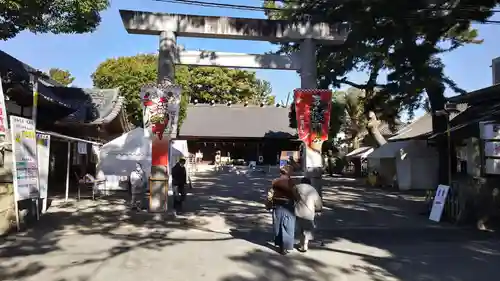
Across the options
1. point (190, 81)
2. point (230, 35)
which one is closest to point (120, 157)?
point (230, 35)

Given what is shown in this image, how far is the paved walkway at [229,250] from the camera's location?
22.2ft

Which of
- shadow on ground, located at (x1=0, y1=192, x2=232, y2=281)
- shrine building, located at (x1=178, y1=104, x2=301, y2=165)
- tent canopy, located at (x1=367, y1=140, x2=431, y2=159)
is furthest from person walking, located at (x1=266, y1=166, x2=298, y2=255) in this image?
shrine building, located at (x1=178, y1=104, x2=301, y2=165)

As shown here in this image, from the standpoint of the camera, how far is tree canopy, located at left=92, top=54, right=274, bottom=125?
110 ft

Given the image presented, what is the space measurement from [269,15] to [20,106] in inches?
457

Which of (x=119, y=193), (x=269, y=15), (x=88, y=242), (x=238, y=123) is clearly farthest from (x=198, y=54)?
(x=238, y=123)

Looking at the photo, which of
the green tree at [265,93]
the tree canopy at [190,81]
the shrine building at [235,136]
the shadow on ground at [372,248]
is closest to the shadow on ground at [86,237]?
the shadow on ground at [372,248]

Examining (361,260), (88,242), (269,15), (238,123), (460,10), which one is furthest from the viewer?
(238,123)

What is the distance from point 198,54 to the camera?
13.5 m

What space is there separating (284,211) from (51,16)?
7.16 m

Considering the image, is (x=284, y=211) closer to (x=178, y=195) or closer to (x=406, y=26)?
(x=406, y=26)

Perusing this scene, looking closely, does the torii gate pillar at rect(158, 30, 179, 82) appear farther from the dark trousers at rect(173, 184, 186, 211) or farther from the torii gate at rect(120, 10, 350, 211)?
the dark trousers at rect(173, 184, 186, 211)

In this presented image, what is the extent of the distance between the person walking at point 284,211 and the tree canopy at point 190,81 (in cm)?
2679

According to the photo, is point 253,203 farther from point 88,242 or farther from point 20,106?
point 20,106

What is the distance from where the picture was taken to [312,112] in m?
11.9
